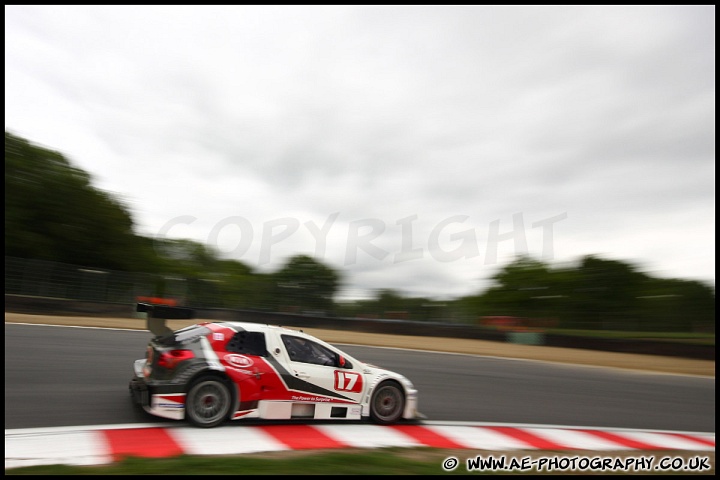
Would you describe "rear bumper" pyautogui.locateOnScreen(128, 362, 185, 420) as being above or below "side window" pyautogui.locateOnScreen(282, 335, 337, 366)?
below

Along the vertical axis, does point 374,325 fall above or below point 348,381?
below

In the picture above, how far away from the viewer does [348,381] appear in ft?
22.8

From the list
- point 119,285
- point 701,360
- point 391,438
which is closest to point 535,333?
point 701,360

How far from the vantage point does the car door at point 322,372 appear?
21.9 ft

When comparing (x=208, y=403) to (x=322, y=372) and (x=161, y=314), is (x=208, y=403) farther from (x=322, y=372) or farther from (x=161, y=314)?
(x=322, y=372)

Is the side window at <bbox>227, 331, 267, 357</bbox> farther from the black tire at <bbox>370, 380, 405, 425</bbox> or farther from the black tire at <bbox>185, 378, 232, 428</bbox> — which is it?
the black tire at <bbox>370, 380, 405, 425</bbox>

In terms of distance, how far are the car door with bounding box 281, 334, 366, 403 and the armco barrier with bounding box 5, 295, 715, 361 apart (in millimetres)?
13886

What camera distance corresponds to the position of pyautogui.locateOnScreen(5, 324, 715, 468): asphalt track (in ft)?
19.5

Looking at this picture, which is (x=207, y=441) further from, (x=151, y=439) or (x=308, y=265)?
(x=308, y=265)

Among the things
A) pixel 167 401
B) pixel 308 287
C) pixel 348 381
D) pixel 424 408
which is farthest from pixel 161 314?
pixel 308 287

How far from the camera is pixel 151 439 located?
575 cm

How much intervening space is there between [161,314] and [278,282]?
712 inches

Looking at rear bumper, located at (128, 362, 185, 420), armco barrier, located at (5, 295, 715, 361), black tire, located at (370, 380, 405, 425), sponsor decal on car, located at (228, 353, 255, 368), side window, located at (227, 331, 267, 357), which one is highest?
side window, located at (227, 331, 267, 357)

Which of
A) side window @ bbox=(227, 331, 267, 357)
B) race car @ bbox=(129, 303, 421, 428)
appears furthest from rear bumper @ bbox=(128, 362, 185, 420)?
side window @ bbox=(227, 331, 267, 357)
